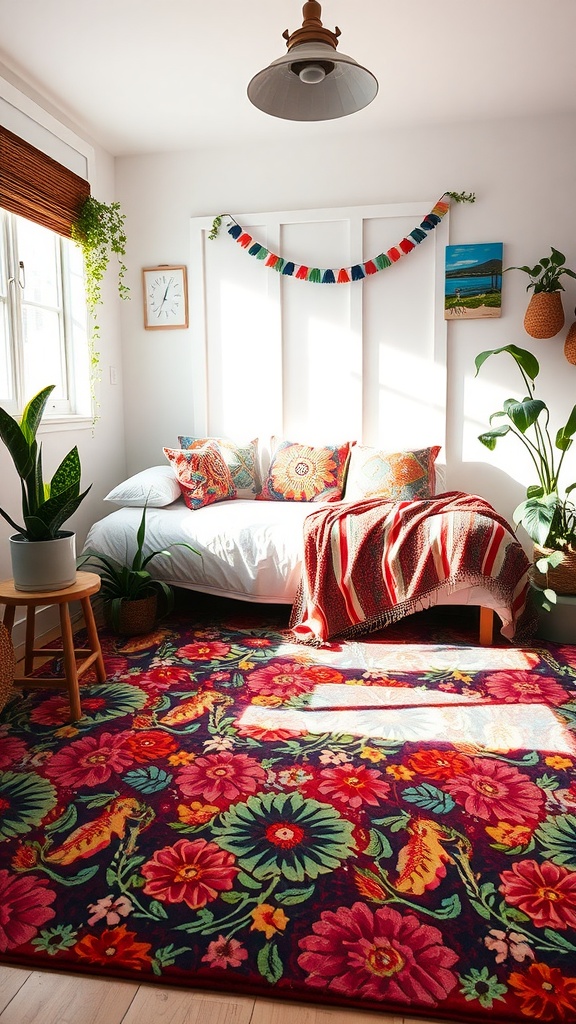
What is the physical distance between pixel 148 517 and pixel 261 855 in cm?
222

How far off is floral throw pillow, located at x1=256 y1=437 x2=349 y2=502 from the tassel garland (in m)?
1.02

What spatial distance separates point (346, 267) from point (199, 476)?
157 cm

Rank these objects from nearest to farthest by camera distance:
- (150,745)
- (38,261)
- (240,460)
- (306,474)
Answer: (150,745) < (38,261) < (306,474) < (240,460)

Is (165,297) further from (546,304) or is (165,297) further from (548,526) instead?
(548,526)

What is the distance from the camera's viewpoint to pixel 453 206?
4.21 metres

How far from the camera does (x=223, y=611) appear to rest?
3.90 metres

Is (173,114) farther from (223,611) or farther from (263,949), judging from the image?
(263,949)

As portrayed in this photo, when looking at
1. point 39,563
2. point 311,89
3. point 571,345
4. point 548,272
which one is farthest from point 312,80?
point 571,345

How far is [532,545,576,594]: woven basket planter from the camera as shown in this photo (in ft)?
10.7

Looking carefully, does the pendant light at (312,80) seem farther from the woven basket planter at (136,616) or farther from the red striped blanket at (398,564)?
the woven basket planter at (136,616)

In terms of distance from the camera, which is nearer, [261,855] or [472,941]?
[472,941]

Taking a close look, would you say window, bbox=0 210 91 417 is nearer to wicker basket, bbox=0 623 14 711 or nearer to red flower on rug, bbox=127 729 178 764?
wicker basket, bbox=0 623 14 711

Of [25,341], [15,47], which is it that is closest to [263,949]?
[25,341]

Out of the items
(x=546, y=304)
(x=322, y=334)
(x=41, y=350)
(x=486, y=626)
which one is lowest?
(x=486, y=626)
